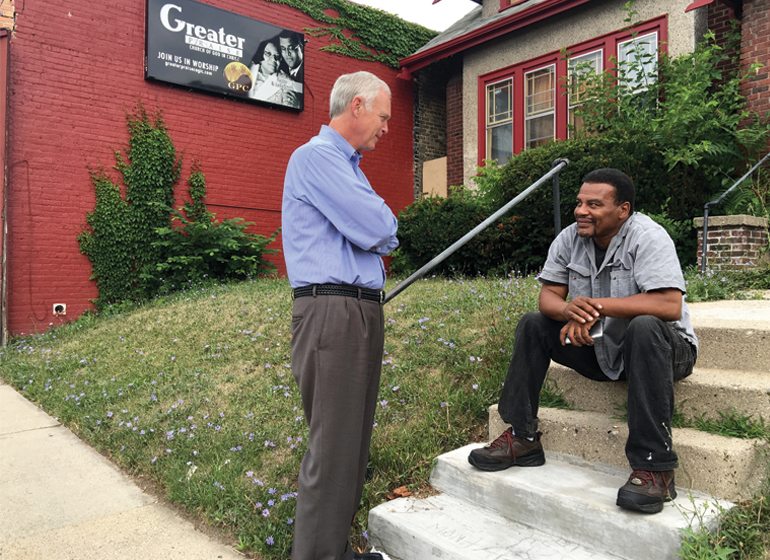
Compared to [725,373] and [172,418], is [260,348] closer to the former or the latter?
[172,418]

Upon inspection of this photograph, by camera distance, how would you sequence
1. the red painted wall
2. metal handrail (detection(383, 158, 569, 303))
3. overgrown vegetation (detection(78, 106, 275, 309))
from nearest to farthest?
1. metal handrail (detection(383, 158, 569, 303))
2. the red painted wall
3. overgrown vegetation (detection(78, 106, 275, 309))

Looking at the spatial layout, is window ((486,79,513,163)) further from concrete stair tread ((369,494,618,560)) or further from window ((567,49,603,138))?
concrete stair tread ((369,494,618,560))

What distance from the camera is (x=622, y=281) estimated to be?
2467 mm

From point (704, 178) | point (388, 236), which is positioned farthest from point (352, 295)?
point (704, 178)

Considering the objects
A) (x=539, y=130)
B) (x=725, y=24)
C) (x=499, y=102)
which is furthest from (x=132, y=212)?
(x=725, y=24)

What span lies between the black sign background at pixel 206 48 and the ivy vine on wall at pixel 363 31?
0.96 meters

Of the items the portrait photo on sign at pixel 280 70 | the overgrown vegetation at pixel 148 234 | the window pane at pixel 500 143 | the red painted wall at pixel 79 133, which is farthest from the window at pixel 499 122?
the overgrown vegetation at pixel 148 234

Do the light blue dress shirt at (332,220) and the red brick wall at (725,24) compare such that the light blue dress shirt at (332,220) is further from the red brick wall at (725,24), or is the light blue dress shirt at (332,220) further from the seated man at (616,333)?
the red brick wall at (725,24)

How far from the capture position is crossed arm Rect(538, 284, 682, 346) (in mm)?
2273

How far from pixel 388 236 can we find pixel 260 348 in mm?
3132

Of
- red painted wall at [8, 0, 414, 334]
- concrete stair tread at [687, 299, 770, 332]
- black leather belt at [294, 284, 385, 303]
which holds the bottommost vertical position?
concrete stair tread at [687, 299, 770, 332]

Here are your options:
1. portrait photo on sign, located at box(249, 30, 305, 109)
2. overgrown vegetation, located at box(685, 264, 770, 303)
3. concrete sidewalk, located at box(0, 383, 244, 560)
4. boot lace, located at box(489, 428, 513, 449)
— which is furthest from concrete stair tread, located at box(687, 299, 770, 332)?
portrait photo on sign, located at box(249, 30, 305, 109)

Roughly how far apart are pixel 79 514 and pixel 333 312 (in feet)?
6.16

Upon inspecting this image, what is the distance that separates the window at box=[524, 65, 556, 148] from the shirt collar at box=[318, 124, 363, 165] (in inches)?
318
